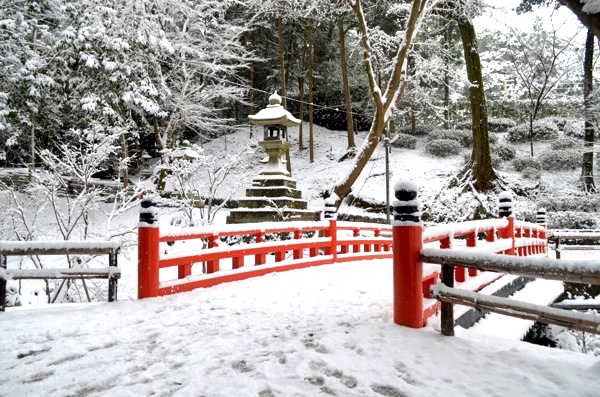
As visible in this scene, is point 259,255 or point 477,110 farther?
point 477,110

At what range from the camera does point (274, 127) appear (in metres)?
14.5

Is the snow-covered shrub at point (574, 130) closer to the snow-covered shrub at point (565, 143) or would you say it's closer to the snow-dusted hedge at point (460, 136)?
the snow-covered shrub at point (565, 143)

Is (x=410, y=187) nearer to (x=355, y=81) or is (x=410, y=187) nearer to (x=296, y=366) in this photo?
(x=296, y=366)

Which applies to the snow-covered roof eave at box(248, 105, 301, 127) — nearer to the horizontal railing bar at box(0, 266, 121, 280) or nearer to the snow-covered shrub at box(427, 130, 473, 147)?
the horizontal railing bar at box(0, 266, 121, 280)

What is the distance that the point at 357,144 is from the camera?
27.1 metres

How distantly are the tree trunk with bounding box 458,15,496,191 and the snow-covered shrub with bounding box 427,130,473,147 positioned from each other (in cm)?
692

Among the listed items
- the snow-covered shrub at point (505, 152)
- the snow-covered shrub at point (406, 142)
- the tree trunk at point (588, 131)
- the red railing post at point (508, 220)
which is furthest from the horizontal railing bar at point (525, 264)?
the snow-covered shrub at point (406, 142)

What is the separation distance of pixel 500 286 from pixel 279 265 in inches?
138

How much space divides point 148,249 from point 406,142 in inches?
893

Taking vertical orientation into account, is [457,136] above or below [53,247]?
above

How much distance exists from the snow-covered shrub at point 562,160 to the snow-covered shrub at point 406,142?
7500 millimetres

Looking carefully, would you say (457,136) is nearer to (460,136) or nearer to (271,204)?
(460,136)

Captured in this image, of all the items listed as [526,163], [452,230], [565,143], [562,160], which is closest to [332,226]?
[452,230]

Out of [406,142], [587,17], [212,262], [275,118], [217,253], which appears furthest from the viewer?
[406,142]
